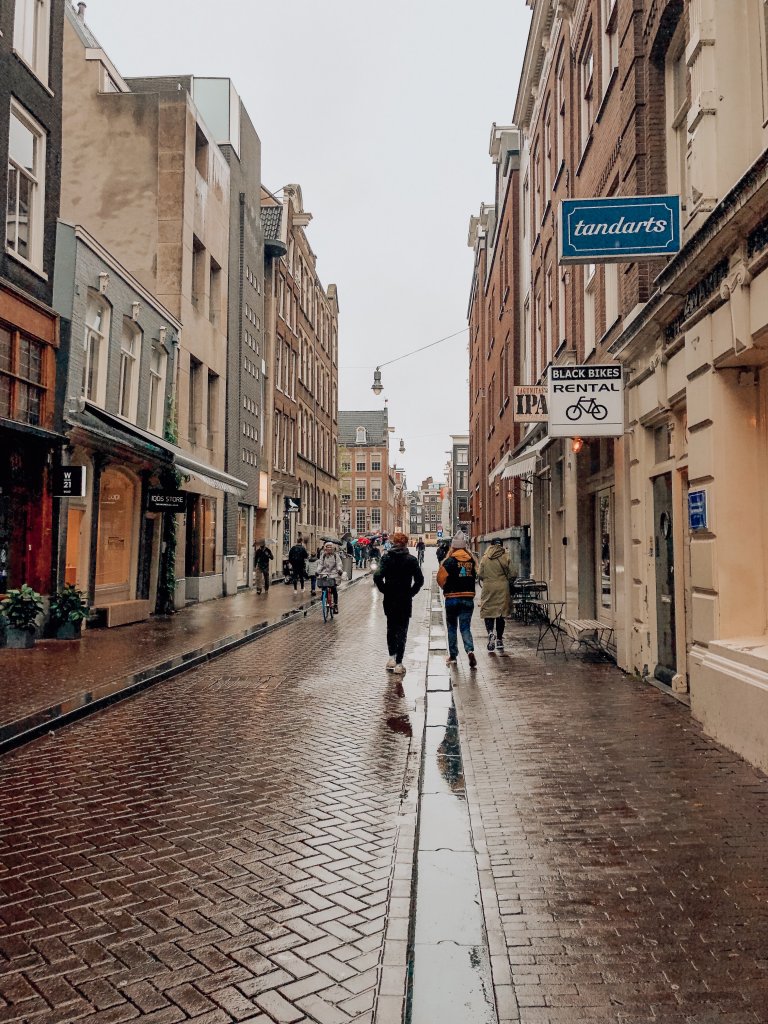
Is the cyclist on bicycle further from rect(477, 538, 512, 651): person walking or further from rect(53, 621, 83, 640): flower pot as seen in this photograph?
rect(477, 538, 512, 651): person walking

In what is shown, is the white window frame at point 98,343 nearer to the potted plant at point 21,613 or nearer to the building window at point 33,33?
the building window at point 33,33

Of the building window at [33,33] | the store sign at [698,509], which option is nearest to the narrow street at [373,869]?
the store sign at [698,509]

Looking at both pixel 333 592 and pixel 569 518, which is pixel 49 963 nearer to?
pixel 569 518

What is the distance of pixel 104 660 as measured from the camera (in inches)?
451

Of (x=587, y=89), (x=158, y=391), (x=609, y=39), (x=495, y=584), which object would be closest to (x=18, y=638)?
(x=495, y=584)

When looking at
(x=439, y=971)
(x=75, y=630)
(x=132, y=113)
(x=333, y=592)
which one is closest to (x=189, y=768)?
(x=439, y=971)

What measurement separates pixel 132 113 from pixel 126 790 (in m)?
21.8

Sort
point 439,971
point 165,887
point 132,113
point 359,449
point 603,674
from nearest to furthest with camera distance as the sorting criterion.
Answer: point 439,971
point 165,887
point 603,674
point 132,113
point 359,449

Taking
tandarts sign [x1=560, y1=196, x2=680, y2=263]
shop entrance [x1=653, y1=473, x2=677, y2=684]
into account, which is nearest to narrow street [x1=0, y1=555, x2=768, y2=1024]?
shop entrance [x1=653, y1=473, x2=677, y2=684]

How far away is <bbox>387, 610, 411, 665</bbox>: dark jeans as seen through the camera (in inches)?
421

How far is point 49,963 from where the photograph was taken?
3.18 meters

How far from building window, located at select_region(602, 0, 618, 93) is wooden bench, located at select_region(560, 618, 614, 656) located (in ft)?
25.7

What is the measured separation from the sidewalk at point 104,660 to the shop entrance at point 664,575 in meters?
6.09

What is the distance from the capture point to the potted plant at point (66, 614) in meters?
13.9
